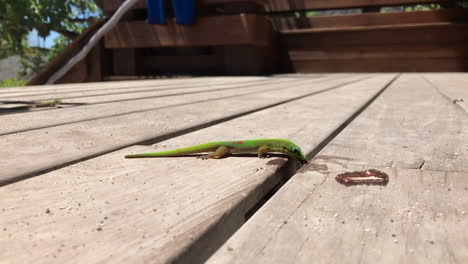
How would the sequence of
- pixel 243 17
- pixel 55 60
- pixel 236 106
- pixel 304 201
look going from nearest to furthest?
pixel 304 201, pixel 236 106, pixel 243 17, pixel 55 60

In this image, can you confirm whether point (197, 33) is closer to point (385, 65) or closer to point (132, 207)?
point (385, 65)

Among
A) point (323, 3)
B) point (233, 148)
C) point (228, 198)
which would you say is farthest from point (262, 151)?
point (323, 3)

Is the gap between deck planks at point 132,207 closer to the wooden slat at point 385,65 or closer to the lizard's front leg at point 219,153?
the lizard's front leg at point 219,153

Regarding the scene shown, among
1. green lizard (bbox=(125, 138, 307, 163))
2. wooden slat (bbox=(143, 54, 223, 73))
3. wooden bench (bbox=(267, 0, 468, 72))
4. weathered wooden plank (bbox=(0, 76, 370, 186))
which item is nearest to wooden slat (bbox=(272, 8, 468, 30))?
wooden bench (bbox=(267, 0, 468, 72))

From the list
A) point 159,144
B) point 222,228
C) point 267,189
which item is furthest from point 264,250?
point 159,144

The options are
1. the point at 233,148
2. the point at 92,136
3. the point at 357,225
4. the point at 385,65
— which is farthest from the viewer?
the point at 385,65

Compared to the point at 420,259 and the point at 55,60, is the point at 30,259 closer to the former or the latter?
the point at 420,259

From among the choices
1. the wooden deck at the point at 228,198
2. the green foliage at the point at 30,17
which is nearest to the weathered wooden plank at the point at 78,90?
the wooden deck at the point at 228,198
